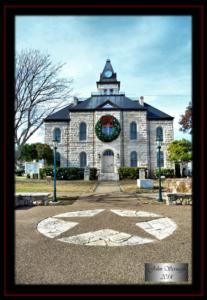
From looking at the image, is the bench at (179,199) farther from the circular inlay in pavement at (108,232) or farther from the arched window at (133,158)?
the arched window at (133,158)

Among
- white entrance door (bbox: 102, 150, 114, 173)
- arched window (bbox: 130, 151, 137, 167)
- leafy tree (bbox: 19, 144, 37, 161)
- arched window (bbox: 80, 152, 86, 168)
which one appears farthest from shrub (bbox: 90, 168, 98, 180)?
leafy tree (bbox: 19, 144, 37, 161)

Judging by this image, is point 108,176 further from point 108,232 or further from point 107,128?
point 108,232

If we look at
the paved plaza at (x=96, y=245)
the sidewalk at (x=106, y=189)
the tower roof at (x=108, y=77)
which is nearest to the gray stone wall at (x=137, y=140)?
the sidewalk at (x=106, y=189)

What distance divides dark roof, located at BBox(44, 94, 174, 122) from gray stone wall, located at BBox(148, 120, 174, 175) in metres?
0.79

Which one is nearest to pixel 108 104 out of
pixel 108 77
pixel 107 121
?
pixel 107 121

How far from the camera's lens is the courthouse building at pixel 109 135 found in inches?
1059

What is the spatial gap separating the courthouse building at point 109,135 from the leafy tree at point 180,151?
1.78m

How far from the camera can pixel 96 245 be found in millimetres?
4406

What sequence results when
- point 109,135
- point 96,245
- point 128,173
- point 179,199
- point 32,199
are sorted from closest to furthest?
point 96,245
point 179,199
point 32,199
point 128,173
point 109,135

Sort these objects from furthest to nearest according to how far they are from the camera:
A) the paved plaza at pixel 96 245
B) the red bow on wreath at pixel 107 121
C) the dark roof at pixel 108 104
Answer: the dark roof at pixel 108 104, the red bow on wreath at pixel 107 121, the paved plaza at pixel 96 245

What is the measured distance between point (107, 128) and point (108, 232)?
22197 millimetres

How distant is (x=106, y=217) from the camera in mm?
6680
